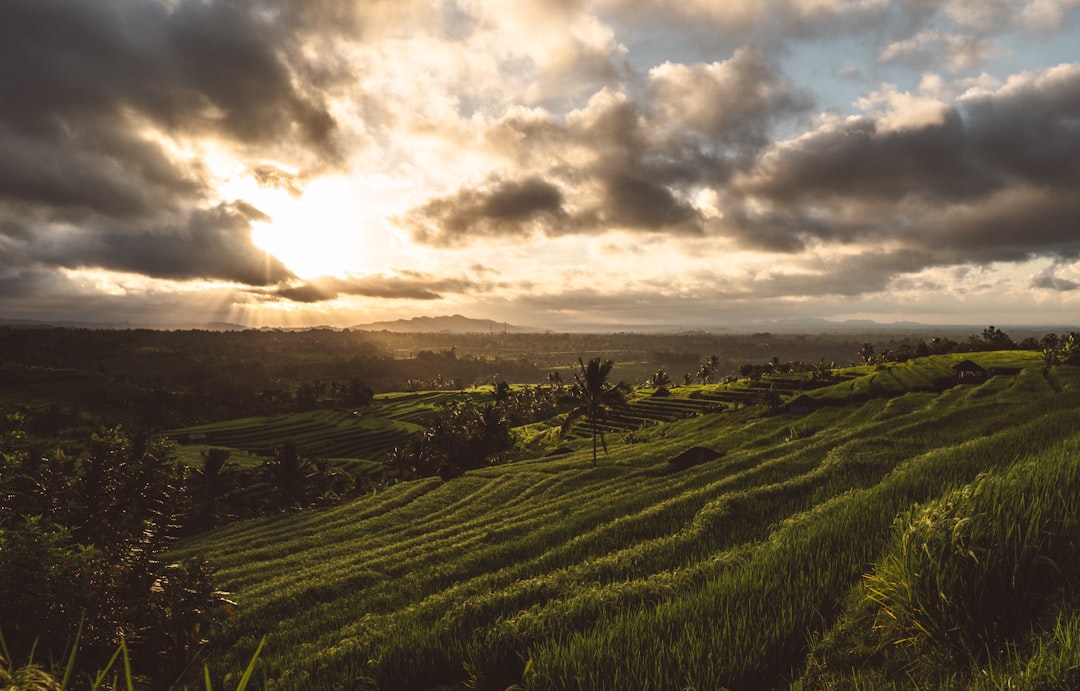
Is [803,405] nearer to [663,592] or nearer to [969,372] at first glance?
[969,372]

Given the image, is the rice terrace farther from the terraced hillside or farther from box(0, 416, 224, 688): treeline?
the terraced hillside

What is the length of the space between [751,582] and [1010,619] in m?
2.65

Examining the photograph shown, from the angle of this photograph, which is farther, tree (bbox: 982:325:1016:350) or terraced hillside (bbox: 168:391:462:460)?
terraced hillside (bbox: 168:391:462:460)

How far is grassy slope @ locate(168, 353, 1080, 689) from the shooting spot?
5.36 meters

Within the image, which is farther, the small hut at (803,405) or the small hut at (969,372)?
the small hut at (969,372)

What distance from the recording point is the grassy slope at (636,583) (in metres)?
5.36

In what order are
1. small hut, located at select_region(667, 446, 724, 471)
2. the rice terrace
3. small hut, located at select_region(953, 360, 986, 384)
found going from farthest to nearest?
small hut, located at select_region(953, 360, 986, 384) → small hut, located at select_region(667, 446, 724, 471) → the rice terrace

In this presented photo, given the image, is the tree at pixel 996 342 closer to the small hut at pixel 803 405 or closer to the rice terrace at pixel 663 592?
the small hut at pixel 803 405

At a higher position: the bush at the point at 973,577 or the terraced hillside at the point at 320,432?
the bush at the point at 973,577

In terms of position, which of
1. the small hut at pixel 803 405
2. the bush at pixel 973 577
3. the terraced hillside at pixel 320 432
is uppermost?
the bush at pixel 973 577

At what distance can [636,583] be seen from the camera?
8.48 metres

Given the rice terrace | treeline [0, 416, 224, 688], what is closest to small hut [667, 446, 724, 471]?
the rice terrace

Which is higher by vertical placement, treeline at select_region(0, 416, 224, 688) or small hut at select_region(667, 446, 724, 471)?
treeline at select_region(0, 416, 224, 688)

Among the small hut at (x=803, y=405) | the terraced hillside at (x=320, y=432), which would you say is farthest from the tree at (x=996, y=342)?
the terraced hillside at (x=320, y=432)
